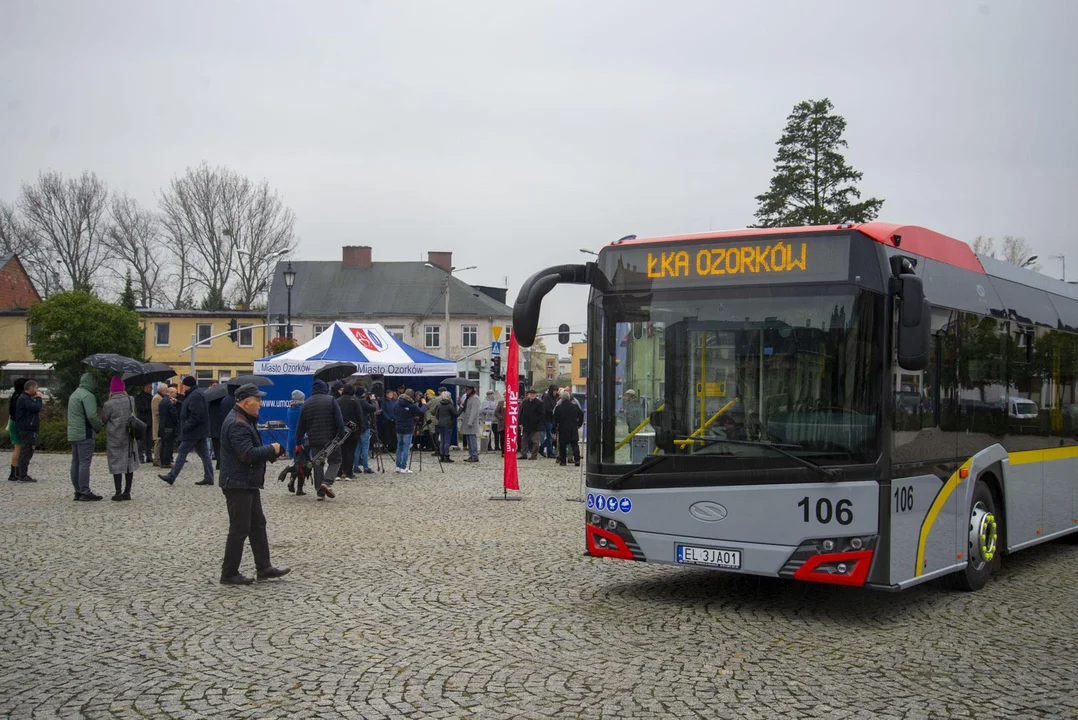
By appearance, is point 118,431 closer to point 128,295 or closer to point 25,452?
point 25,452

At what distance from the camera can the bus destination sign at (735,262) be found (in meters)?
8.22

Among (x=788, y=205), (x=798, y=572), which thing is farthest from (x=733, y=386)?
(x=788, y=205)

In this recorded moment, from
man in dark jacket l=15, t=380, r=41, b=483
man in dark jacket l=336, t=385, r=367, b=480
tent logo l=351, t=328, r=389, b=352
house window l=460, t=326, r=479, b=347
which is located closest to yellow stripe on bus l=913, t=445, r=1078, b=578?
man in dark jacket l=336, t=385, r=367, b=480

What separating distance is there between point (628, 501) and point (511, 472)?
935 cm

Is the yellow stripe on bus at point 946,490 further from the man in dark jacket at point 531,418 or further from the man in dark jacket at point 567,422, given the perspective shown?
the man in dark jacket at point 531,418

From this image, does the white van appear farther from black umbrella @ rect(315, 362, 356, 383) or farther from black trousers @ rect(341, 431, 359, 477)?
black umbrella @ rect(315, 362, 356, 383)

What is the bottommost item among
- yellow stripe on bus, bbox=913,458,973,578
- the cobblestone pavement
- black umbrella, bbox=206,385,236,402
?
the cobblestone pavement

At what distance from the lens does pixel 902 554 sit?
8.23 meters

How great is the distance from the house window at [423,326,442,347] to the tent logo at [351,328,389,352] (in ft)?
162

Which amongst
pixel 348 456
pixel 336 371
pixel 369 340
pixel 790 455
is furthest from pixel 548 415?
pixel 790 455

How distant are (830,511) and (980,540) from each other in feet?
7.75

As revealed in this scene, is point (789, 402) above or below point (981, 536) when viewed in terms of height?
above

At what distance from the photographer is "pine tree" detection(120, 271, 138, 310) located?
195ft

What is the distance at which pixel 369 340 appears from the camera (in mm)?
30625
